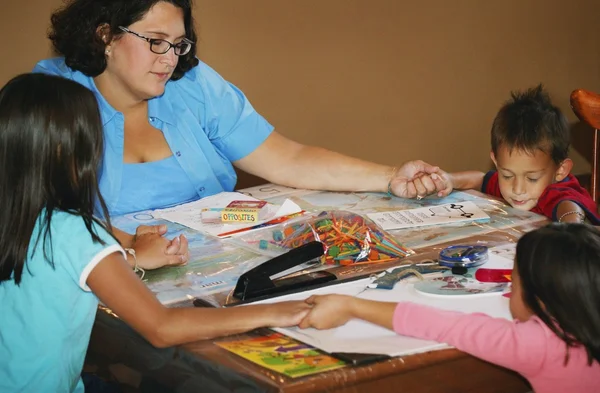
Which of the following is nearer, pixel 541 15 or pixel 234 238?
pixel 234 238

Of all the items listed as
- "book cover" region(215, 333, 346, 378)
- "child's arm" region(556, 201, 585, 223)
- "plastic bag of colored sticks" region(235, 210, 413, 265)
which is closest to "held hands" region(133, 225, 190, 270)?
"plastic bag of colored sticks" region(235, 210, 413, 265)

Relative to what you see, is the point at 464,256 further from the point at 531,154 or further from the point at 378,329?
the point at 531,154

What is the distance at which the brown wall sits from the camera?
12.7 ft

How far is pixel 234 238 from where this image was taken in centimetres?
207

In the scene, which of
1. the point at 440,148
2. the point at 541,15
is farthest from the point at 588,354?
the point at 541,15

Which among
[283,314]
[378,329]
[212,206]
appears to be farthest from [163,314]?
[212,206]

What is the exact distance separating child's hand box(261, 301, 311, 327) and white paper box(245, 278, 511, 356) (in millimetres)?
15

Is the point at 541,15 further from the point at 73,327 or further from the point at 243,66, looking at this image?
the point at 73,327

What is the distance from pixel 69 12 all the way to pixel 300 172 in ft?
2.62

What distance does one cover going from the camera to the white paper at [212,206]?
2.15 metres

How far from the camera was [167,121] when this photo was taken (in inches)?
98.0

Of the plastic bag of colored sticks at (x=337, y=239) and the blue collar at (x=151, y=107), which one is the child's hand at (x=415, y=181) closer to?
the plastic bag of colored sticks at (x=337, y=239)

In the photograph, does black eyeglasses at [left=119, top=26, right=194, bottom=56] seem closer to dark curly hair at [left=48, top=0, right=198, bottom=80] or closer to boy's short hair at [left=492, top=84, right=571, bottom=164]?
dark curly hair at [left=48, top=0, right=198, bottom=80]

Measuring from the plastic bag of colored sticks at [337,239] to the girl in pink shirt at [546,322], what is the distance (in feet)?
1.35
